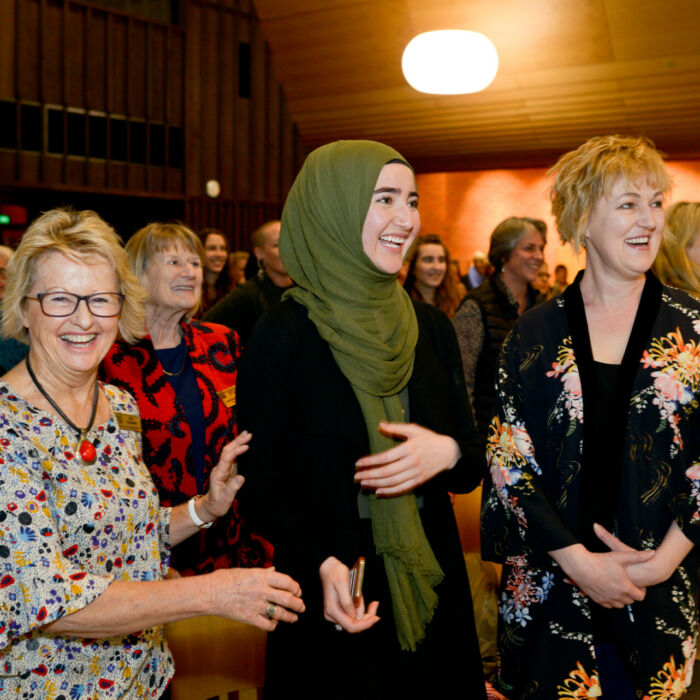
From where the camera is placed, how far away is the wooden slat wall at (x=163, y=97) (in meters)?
10.9

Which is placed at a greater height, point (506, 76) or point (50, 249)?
point (506, 76)

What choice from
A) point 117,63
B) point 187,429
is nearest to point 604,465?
point 187,429

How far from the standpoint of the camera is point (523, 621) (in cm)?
182

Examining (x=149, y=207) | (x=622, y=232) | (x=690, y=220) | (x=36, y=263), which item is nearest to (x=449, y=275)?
(x=690, y=220)

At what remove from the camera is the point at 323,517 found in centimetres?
162

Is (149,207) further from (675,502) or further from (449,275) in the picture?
(675,502)

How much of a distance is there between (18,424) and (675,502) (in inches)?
54.8

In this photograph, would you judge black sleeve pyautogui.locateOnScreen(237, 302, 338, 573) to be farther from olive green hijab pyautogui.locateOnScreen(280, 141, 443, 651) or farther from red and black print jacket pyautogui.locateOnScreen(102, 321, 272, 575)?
red and black print jacket pyautogui.locateOnScreen(102, 321, 272, 575)

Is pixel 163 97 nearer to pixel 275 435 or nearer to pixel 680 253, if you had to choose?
pixel 680 253

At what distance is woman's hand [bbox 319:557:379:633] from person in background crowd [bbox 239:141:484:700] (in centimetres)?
1

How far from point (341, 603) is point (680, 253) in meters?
1.98

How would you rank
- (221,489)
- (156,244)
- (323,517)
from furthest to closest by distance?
(156,244) → (221,489) → (323,517)

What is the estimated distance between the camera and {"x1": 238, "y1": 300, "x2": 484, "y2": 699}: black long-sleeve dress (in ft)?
5.17

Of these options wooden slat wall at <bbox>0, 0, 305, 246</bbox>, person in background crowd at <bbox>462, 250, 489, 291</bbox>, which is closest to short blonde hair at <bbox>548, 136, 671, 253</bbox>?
person in background crowd at <bbox>462, 250, 489, 291</bbox>
